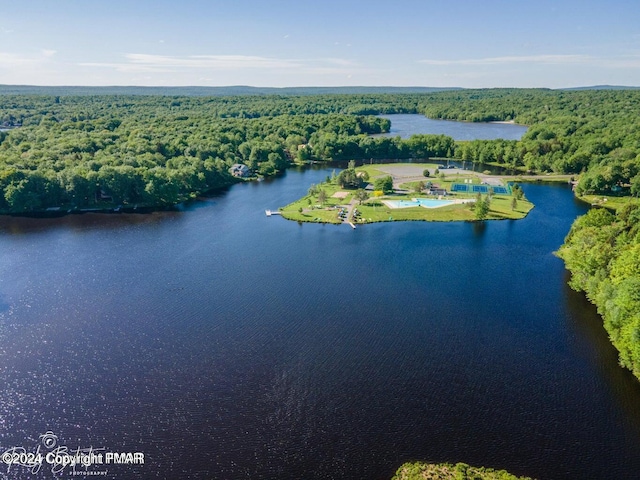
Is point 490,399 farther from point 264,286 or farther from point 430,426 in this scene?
point 264,286

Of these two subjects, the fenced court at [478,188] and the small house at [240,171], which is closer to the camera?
the fenced court at [478,188]

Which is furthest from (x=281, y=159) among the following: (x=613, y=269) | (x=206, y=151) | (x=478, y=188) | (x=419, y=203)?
(x=613, y=269)

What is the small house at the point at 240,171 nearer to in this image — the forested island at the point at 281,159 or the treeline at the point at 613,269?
the forested island at the point at 281,159

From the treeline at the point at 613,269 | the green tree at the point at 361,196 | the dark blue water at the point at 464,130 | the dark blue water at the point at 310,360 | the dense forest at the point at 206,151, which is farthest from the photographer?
the dark blue water at the point at 464,130

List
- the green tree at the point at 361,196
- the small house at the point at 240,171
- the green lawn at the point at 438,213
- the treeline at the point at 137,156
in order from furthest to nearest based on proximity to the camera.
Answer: the small house at the point at 240,171, the green tree at the point at 361,196, the treeline at the point at 137,156, the green lawn at the point at 438,213

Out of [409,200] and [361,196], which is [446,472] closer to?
[361,196]

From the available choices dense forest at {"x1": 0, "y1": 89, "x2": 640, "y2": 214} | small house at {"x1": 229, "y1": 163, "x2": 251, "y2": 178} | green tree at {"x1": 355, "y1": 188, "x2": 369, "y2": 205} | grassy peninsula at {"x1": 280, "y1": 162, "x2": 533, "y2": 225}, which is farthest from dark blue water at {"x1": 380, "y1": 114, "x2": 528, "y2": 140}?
green tree at {"x1": 355, "y1": 188, "x2": 369, "y2": 205}

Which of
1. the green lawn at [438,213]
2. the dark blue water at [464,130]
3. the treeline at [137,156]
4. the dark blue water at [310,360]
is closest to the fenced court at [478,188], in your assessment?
the green lawn at [438,213]

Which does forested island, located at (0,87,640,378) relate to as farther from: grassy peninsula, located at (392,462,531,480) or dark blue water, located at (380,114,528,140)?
grassy peninsula, located at (392,462,531,480)
